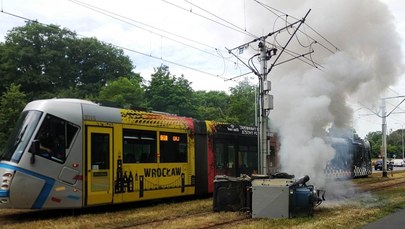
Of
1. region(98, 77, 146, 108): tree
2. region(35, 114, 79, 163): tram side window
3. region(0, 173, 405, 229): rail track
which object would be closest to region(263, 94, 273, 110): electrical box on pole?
region(0, 173, 405, 229): rail track

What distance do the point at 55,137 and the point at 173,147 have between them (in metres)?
4.43

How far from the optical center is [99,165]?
12.3m

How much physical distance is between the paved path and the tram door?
6.63m

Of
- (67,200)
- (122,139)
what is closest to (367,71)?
(122,139)

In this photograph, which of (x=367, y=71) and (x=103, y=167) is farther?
(x=367, y=71)

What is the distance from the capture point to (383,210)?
13.4 metres

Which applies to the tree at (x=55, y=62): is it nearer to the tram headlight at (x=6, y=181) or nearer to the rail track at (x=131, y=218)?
the rail track at (x=131, y=218)

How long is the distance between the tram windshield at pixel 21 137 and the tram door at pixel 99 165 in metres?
1.38

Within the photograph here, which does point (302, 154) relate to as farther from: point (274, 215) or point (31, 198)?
point (31, 198)

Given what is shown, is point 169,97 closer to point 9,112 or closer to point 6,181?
point 9,112

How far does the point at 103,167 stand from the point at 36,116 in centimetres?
220


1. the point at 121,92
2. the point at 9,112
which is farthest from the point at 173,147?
the point at 121,92

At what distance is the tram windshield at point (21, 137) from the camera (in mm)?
11133

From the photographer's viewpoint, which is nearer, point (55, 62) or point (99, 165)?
point (99, 165)
